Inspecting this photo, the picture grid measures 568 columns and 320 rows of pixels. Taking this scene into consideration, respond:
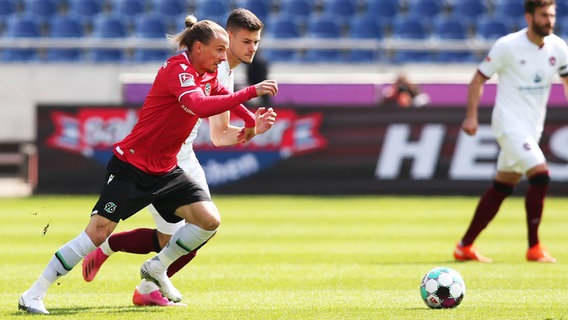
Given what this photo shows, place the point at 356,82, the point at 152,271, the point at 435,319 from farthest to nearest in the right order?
the point at 356,82 < the point at 152,271 < the point at 435,319

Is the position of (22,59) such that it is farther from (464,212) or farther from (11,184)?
(464,212)

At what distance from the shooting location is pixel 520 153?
1085cm

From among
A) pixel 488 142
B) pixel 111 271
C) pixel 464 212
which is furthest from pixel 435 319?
pixel 488 142

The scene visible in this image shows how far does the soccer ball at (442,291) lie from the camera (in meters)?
7.78

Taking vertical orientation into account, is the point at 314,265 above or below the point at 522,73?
below

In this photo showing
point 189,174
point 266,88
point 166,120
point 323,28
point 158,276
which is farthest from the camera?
point 323,28

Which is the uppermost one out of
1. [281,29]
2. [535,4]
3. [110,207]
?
[535,4]

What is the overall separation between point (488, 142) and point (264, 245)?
23.7 ft

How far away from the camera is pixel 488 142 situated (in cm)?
1880

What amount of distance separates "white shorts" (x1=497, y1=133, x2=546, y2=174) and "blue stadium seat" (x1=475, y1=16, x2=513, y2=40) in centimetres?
1310

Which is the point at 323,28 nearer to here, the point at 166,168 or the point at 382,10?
the point at 382,10

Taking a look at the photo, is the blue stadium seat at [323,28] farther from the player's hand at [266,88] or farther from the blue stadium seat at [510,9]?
the player's hand at [266,88]

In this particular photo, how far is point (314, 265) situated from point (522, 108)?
8.08 ft

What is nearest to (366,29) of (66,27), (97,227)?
(66,27)
